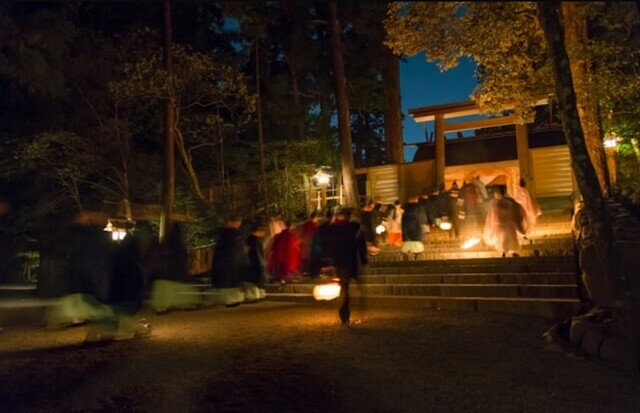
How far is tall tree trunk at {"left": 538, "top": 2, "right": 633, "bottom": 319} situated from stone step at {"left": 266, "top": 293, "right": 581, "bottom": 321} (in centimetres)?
226

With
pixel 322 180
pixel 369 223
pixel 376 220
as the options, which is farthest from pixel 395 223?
pixel 322 180

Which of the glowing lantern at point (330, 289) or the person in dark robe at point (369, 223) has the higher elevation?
the person in dark robe at point (369, 223)

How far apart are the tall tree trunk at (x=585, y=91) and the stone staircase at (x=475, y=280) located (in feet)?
6.10

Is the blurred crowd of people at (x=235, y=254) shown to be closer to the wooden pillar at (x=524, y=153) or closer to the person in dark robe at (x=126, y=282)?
the person in dark robe at (x=126, y=282)

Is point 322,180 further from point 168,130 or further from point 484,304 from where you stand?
point 484,304

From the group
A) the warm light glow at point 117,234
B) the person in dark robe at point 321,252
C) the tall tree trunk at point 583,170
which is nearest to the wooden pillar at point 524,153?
the person in dark robe at point 321,252

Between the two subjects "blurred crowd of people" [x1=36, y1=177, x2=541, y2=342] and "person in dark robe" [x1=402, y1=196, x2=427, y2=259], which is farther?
"person in dark robe" [x1=402, y1=196, x2=427, y2=259]

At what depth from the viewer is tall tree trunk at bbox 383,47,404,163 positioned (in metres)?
23.9

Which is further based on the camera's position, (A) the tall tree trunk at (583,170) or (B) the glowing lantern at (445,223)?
(B) the glowing lantern at (445,223)

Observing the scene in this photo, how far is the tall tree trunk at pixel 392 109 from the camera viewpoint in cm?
2389

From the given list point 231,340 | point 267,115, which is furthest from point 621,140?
point 267,115

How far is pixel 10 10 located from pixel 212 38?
972cm

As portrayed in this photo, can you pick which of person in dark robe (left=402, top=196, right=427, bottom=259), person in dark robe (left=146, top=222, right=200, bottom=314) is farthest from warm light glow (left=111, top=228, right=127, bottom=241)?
person in dark robe (left=402, top=196, right=427, bottom=259)

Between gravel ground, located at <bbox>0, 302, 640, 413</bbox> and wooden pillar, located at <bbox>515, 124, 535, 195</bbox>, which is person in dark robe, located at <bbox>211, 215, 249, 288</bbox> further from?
wooden pillar, located at <bbox>515, 124, 535, 195</bbox>
